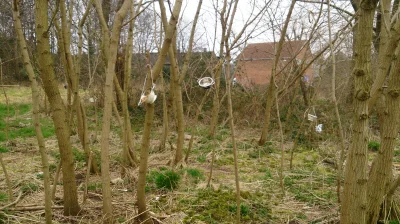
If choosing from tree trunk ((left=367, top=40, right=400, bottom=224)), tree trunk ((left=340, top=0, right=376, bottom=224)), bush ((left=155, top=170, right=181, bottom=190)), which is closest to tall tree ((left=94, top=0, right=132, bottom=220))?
bush ((left=155, top=170, right=181, bottom=190))

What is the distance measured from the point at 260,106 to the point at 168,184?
19.6 feet

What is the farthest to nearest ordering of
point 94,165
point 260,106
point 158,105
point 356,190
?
1. point 158,105
2. point 260,106
3. point 94,165
4. point 356,190

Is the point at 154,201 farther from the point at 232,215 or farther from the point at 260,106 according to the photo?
the point at 260,106

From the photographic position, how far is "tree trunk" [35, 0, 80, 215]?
2.41m

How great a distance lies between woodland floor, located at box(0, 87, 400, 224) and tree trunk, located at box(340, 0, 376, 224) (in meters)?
1.54

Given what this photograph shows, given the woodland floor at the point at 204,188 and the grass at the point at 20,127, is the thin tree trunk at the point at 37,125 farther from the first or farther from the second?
the grass at the point at 20,127

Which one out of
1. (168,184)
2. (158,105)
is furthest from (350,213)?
(158,105)

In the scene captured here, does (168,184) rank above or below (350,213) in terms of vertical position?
below

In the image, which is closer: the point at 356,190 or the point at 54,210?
the point at 356,190

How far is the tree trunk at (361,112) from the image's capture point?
1407 millimetres

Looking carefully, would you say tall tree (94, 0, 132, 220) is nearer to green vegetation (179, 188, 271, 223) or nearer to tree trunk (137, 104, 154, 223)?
tree trunk (137, 104, 154, 223)

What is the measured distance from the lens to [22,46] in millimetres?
2547

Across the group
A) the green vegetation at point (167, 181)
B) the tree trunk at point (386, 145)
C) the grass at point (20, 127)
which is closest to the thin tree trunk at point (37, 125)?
the green vegetation at point (167, 181)

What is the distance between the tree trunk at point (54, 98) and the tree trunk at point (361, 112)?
6.81 ft
